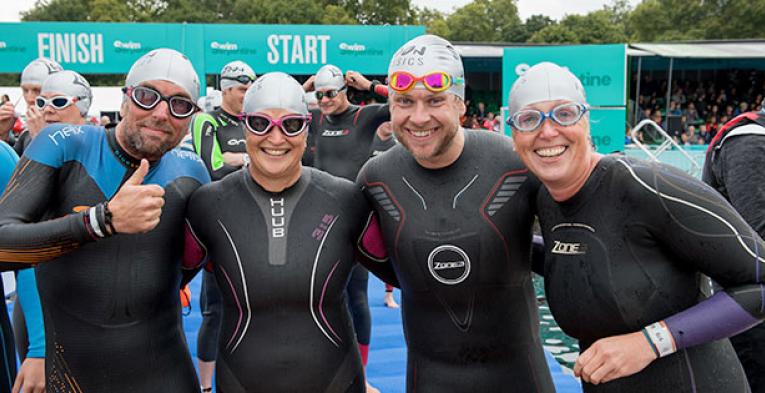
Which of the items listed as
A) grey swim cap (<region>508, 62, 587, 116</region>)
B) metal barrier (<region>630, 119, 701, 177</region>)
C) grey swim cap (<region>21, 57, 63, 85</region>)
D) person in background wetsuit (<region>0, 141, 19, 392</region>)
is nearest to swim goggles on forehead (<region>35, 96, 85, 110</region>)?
grey swim cap (<region>21, 57, 63, 85</region>)

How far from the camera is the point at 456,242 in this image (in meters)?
2.54

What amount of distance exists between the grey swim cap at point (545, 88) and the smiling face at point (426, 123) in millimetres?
356

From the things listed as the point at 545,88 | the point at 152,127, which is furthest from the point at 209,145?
the point at 545,88

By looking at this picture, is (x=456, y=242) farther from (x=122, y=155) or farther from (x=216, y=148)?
(x=216, y=148)

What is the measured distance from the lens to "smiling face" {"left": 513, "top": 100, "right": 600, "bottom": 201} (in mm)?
2111

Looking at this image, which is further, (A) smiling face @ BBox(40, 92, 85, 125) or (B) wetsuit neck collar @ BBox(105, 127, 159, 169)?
(A) smiling face @ BBox(40, 92, 85, 125)

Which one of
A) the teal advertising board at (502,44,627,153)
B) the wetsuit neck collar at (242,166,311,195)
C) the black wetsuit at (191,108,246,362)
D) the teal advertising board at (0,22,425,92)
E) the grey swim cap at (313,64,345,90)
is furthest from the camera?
the teal advertising board at (0,22,425,92)

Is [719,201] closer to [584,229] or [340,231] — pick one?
[584,229]

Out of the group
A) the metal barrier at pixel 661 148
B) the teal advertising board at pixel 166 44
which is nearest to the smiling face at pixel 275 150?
the metal barrier at pixel 661 148

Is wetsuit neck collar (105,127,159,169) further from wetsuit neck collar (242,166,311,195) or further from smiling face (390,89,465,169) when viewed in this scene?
smiling face (390,89,465,169)

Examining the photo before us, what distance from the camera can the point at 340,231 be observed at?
2.64 metres

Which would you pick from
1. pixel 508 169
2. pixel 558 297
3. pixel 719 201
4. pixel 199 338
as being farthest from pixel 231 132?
pixel 719 201

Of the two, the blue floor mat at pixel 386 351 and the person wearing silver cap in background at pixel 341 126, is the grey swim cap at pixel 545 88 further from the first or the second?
the person wearing silver cap in background at pixel 341 126

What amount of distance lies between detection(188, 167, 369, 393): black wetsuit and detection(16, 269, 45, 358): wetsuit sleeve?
Answer: 773 mm
